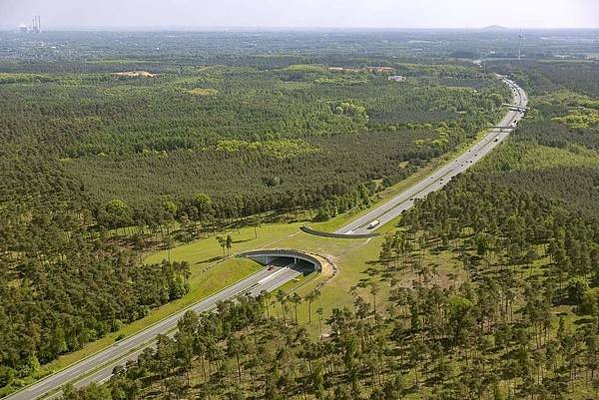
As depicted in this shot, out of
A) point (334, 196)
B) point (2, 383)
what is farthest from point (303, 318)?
point (334, 196)

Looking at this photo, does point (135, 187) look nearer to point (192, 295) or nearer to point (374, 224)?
point (374, 224)

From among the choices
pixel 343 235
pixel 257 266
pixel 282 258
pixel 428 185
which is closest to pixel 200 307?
pixel 257 266

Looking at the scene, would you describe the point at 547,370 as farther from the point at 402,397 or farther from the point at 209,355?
the point at 209,355

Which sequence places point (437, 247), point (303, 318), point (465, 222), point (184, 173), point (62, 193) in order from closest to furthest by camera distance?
1. point (303, 318)
2. point (437, 247)
3. point (465, 222)
4. point (62, 193)
5. point (184, 173)

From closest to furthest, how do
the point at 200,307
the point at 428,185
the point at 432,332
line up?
the point at 432,332
the point at 200,307
the point at 428,185

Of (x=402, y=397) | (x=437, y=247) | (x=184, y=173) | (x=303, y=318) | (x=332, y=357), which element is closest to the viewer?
(x=402, y=397)
